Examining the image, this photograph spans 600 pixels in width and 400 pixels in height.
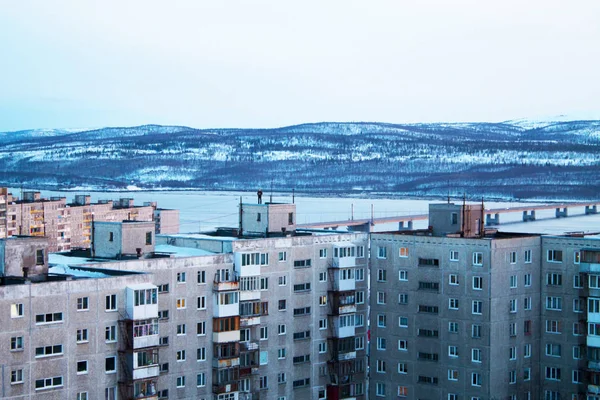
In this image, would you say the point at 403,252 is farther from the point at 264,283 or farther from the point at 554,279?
the point at 264,283

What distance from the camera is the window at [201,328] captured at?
104 feet

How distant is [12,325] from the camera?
25.9 metres

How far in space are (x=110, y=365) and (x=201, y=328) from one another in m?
4.18

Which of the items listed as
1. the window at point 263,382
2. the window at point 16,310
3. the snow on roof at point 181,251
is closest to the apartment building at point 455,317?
the window at point 263,382

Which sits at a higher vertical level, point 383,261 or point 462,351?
point 383,261

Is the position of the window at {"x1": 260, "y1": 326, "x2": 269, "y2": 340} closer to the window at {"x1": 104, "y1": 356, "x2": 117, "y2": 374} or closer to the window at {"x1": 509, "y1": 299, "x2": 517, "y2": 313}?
the window at {"x1": 104, "y1": 356, "x2": 117, "y2": 374}

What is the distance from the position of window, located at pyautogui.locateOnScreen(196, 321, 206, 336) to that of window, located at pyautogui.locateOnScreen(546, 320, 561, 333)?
1063 cm

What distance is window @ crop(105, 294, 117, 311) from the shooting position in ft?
91.1

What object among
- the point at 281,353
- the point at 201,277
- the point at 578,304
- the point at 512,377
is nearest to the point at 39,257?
the point at 201,277

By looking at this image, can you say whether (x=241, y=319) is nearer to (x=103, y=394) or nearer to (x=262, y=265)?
(x=262, y=265)

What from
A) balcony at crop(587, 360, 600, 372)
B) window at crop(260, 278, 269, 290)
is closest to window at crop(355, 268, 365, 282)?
window at crop(260, 278, 269, 290)

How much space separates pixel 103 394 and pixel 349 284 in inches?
418

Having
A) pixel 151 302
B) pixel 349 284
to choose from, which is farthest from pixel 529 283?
pixel 151 302

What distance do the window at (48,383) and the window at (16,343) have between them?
36.3 inches
